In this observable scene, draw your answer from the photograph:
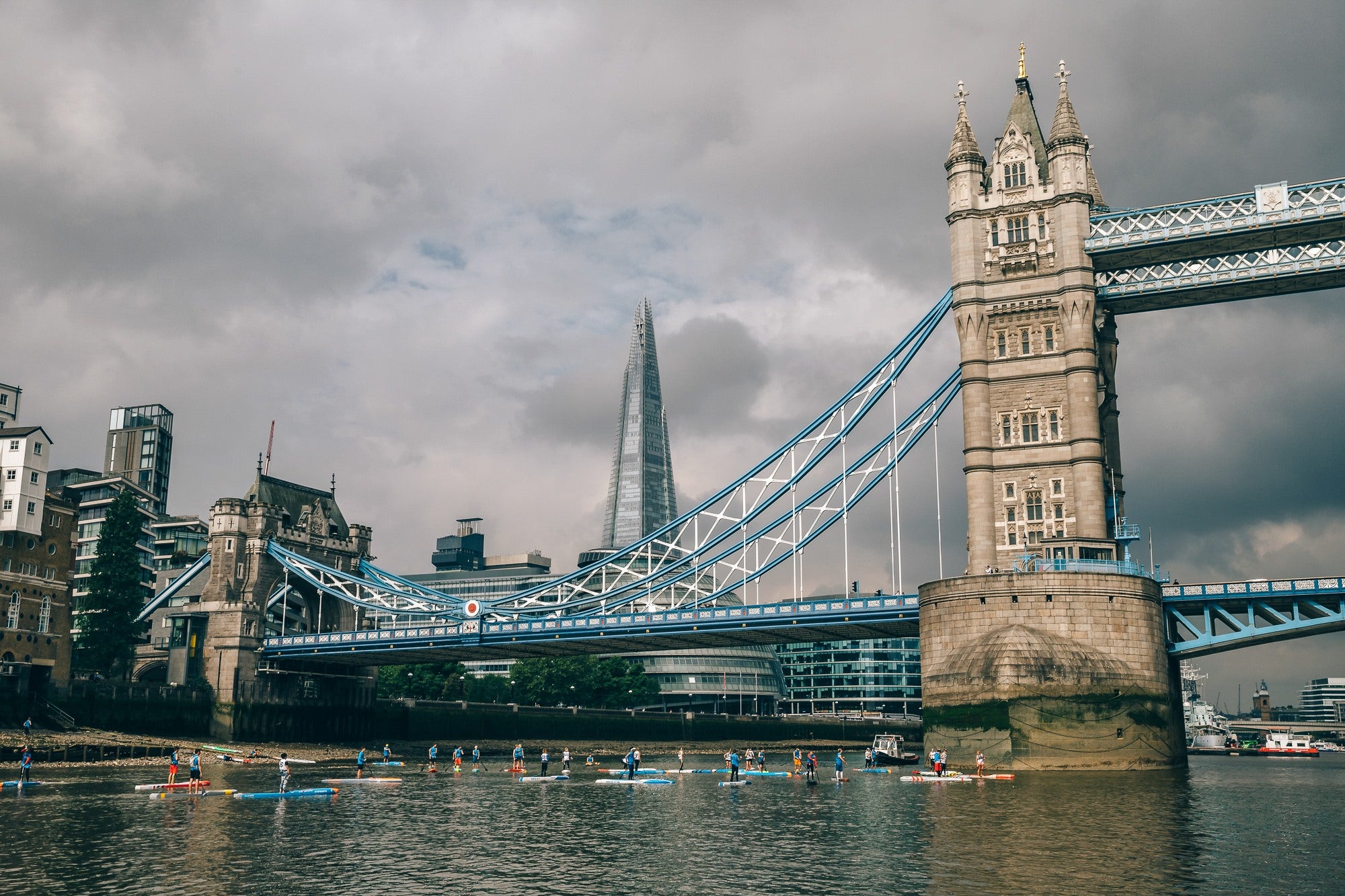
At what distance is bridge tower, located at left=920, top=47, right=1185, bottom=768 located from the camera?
2766 inches

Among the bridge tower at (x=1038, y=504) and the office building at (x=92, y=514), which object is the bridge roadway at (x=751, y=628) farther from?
the office building at (x=92, y=514)

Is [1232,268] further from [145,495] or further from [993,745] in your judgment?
[145,495]

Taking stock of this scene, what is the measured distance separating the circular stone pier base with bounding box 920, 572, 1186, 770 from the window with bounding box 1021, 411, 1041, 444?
43.1ft

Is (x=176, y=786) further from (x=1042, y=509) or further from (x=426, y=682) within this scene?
(x=426, y=682)

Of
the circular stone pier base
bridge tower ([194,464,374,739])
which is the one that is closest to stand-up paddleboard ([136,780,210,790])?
the circular stone pier base

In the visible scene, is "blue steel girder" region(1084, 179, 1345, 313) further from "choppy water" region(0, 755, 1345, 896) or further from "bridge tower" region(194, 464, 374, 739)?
"bridge tower" region(194, 464, 374, 739)

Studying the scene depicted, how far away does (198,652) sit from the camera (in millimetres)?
109375

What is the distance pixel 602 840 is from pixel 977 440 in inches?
2128

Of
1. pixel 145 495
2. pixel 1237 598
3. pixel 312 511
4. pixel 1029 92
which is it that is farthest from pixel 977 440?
pixel 145 495

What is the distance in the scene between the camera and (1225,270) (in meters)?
84.3

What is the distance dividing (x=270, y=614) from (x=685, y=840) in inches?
3653

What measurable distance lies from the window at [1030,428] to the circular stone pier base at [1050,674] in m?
13.1

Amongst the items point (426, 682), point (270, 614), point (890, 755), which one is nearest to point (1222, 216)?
point (890, 755)

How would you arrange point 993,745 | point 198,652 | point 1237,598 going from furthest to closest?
point 198,652
point 1237,598
point 993,745
